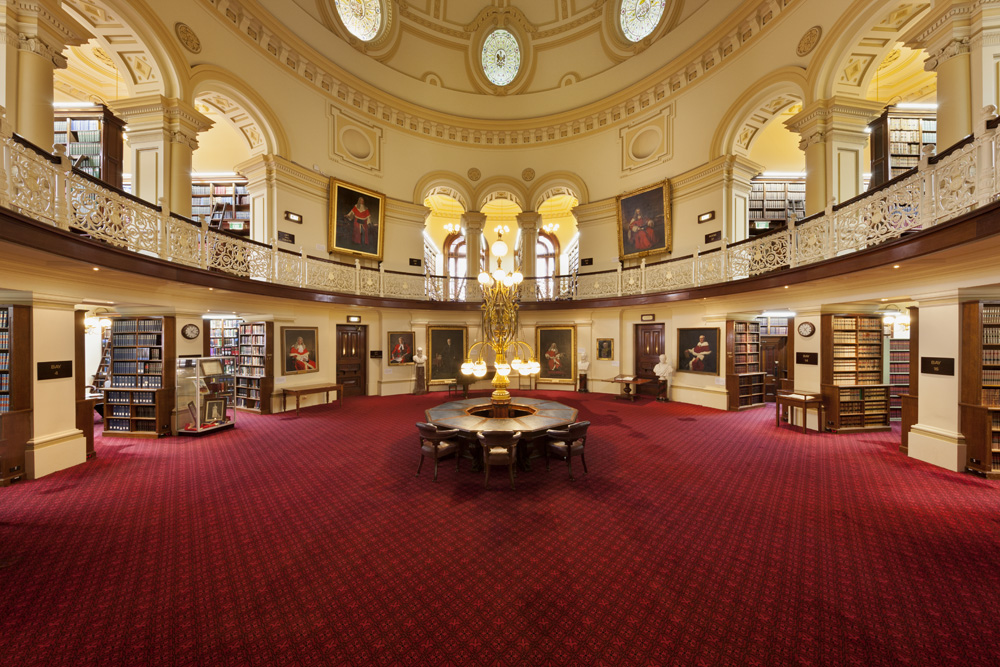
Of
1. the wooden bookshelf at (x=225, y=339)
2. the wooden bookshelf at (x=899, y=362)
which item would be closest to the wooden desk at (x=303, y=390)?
the wooden bookshelf at (x=225, y=339)

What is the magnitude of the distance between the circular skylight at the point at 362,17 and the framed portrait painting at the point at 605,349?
13.0 m

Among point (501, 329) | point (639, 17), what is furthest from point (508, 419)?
point (639, 17)

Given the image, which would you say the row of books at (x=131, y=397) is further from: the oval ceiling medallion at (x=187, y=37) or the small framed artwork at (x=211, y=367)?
the oval ceiling medallion at (x=187, y=37)

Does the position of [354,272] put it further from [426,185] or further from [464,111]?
[464,111]

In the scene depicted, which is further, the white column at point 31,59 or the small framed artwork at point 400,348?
the small framed artwork at point 400,348

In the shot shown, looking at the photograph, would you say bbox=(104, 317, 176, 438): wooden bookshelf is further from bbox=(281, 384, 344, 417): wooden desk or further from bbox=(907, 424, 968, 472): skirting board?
bbox=(907, 424, 968, 472): skirting board

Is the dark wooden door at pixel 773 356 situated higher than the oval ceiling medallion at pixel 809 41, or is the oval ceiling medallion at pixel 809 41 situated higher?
the oval ceiling medallion at pixel 809 41

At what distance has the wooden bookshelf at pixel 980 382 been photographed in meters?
5.08

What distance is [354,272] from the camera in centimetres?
1138

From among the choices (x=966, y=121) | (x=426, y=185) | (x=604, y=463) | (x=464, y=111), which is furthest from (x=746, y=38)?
(x=604, y=463)

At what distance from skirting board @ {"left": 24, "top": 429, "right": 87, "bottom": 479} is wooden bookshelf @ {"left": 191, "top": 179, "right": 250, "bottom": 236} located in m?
8.03

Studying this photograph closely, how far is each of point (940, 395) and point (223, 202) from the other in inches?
689

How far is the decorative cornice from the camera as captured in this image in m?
9.62

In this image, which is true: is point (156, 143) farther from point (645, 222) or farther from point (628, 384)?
point (628, 384)
